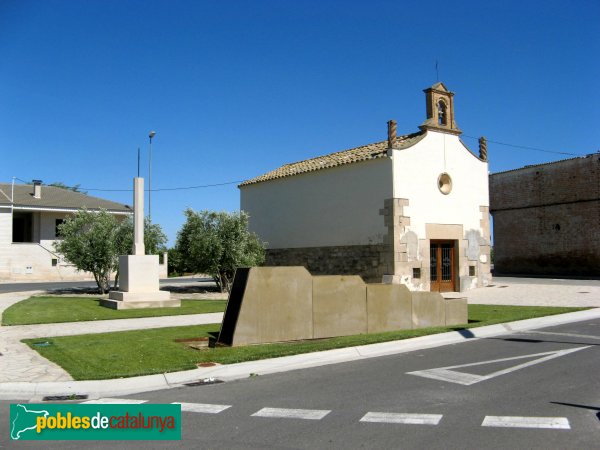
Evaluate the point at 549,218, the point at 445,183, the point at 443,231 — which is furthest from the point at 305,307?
the point at 549,218

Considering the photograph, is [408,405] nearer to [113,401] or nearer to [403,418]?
[403,418]

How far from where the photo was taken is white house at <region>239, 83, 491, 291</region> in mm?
21938

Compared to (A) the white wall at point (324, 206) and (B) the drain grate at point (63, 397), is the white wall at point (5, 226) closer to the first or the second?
(A) the white wall at point (324, 206)

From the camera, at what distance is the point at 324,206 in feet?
81.9

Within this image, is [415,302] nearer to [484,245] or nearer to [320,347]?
[320,347]

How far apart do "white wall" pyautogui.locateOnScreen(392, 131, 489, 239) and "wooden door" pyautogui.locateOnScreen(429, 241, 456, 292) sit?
3.64ft

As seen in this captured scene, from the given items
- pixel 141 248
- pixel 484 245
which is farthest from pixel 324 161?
pixel 141 248

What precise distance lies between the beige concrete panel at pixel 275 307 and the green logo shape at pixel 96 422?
13.7 ft

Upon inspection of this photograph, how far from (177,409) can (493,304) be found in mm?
14747

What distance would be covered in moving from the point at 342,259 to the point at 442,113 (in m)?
7.88

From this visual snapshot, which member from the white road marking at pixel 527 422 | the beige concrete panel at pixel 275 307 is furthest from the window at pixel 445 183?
the white road marking at pixel 527 422

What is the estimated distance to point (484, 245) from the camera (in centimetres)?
2511

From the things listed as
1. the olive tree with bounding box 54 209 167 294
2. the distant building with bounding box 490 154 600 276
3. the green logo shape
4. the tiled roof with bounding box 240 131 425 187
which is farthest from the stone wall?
the green logo shape

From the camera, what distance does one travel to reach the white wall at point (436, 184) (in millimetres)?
22125
